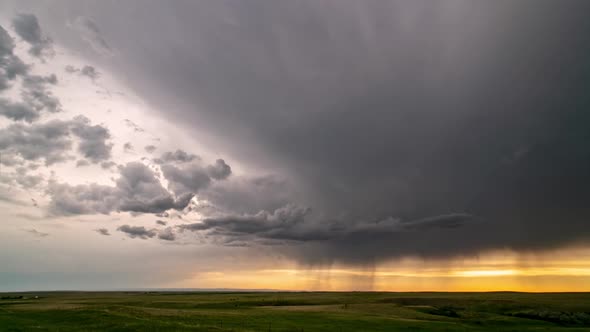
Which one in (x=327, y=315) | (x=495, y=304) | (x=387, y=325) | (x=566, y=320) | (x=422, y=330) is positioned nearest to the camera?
(x=422, y=330)

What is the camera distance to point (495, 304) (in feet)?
402

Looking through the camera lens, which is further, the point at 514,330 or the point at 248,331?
the point at 514,330

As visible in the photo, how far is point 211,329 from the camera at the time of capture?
178 ft

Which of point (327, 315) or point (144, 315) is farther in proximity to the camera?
point (327, 315)

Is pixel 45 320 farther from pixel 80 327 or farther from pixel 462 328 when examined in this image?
pixel 462 328

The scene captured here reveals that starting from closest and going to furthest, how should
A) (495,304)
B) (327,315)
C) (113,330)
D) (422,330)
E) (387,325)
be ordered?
1. (113,330)
2. (422,330)
3. (387,325)
4. (327,315)
5. (495,304)

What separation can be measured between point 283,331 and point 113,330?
78.2 feet

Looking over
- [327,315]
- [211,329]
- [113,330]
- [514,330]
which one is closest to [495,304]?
[514,330]

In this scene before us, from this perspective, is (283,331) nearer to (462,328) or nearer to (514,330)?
(462,328)

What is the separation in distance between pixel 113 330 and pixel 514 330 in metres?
64.4

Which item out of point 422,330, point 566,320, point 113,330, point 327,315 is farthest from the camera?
point 566,320

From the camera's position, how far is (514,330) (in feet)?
213

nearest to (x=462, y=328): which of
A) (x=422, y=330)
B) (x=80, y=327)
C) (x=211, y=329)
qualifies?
(x=422, y=330)

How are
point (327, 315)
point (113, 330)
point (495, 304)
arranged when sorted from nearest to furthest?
point (113, 330) < point (327, 315) < point (495, 304)
